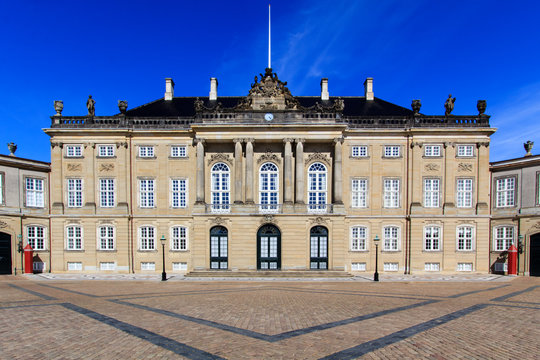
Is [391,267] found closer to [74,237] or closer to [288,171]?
[288,171]

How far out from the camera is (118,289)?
67.5 feet

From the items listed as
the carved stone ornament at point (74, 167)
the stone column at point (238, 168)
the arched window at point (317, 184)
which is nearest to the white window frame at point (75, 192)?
the carved stone ornament at point (74, 167)

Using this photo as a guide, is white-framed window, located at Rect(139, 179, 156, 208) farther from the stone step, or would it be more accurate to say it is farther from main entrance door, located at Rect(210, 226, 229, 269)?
the stone step

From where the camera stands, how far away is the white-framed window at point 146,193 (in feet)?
102

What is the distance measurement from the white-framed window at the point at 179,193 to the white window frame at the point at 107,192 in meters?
5.94

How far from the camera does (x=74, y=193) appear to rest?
30938 millimetres

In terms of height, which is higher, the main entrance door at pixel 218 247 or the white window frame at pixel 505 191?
the white window frame at pixel 505 191

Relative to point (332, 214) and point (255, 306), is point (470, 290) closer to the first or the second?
point (332, 214)

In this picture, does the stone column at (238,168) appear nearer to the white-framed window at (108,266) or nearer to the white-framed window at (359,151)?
the white-framed window at (359,151)

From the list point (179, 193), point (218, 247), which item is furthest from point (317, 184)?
point (179, 193)

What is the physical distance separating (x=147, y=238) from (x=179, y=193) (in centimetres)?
554

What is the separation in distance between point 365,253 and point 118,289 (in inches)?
871

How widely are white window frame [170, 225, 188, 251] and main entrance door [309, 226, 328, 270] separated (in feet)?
41.4

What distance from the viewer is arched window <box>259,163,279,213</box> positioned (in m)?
30.7
